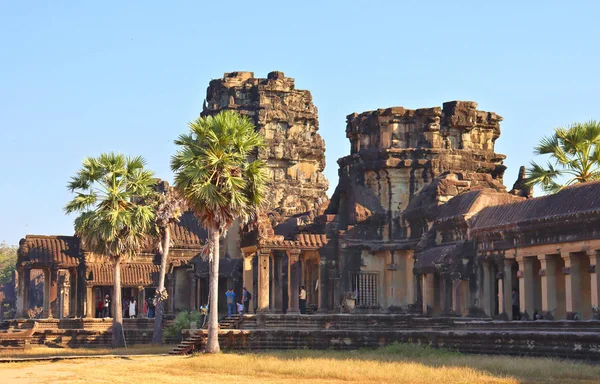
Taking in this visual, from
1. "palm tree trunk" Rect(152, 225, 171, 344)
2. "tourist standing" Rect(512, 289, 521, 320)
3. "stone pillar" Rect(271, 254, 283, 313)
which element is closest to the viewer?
"tourist standing" Rect(512, 289, 521, 320)

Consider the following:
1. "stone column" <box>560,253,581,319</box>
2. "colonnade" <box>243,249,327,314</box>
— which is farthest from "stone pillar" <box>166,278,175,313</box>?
"stone column" <box>560,253,581,319</box>

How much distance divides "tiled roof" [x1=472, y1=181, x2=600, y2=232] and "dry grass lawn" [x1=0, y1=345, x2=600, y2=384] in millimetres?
6218

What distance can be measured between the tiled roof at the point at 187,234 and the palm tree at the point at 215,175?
21.7 meters

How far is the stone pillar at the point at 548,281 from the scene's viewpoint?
40.7 m

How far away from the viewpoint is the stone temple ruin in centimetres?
4061

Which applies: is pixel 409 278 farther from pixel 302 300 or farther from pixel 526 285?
pixel 526 285

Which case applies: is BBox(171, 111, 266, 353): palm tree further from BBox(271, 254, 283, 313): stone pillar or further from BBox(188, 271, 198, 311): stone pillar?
BBox(188, 271, 198, 311): stone pillar

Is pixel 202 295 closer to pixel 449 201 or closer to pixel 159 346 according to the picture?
pixel 159 346

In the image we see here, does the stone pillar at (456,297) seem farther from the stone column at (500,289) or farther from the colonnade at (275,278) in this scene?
the colonnade at (275,278)

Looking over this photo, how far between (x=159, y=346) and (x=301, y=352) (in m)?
11.2

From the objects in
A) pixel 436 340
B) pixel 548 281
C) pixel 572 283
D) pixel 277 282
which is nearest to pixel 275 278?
pixel 277 282

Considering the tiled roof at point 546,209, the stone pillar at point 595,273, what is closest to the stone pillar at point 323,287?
the tiled roof at point 546,209

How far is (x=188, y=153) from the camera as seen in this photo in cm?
4084

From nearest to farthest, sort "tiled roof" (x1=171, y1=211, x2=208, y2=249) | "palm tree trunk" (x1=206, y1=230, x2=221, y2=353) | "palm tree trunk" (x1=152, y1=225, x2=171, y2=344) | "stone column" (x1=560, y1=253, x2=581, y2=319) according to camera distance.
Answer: "stone column" (x1=560, y1=253, x2=581, y2=319) → "palm tree trunk" (x1=206, y1=230, x2=221, y2=353) → "palm tree trunk" (x1=152, y1=225, x2=171, y2=344) → "tiled roof" (x1=171, y1=211, x2=208, y2=249)
